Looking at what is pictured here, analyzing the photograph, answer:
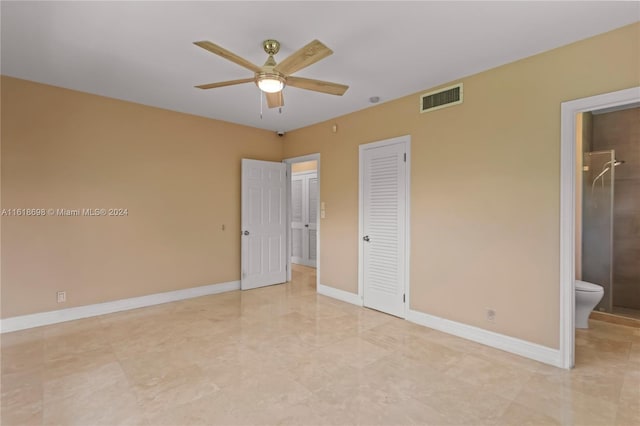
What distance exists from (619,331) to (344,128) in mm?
3998

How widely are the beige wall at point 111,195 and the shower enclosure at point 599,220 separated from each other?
4997 mm

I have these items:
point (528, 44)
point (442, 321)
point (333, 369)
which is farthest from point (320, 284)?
point (528, 44)

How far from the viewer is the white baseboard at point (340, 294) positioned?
444 cm

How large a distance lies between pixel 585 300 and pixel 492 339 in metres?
1.24

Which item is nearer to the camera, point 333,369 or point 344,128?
point 333,369

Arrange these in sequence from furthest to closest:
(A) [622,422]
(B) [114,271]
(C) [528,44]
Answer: (B) [114,271] < (C) [528,44] < (A) [622,422]

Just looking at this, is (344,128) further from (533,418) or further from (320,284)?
(533,418)

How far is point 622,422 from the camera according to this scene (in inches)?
77.2

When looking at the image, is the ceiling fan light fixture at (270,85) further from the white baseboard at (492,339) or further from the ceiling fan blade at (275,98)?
the white baseboard at (492,339)

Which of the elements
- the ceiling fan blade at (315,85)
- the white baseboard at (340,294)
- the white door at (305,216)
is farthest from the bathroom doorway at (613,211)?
the white door at (305,216)

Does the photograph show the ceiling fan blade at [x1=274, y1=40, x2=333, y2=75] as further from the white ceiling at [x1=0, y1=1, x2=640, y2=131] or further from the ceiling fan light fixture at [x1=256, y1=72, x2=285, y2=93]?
the white ceiling at [x1=0, y1=1, x2=640, y2=131]

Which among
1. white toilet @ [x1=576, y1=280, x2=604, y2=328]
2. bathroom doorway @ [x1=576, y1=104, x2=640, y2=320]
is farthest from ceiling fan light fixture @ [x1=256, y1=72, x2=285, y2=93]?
bathroom doorway @ [x1=576, y1=104, x2=640, y2=320]

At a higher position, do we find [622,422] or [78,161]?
[78,161]

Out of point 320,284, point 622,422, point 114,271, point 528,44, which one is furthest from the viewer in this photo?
point 320,284
